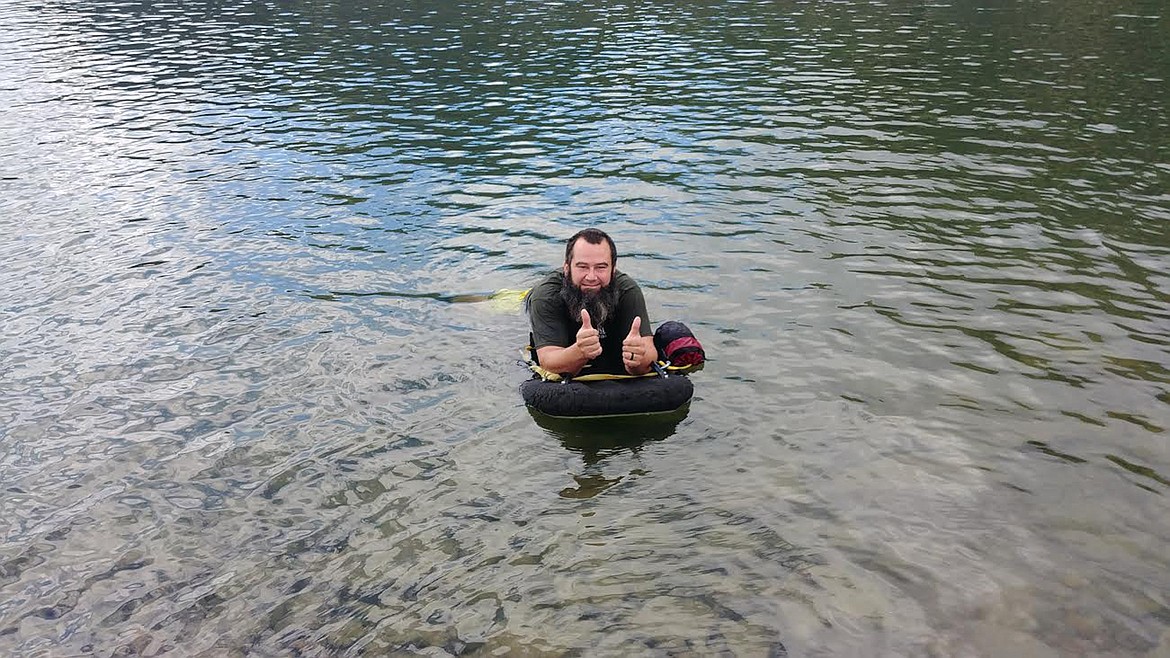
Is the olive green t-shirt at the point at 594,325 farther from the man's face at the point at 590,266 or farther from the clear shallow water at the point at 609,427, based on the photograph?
the clear shallow water at the point at 609,427

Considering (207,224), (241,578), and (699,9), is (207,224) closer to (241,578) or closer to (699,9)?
(241,578)

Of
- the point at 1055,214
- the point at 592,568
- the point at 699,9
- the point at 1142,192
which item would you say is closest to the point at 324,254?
the point at 592,568

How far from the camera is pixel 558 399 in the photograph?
1196 centimetres

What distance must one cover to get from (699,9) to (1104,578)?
49673mm

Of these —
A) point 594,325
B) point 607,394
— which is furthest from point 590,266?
point 607,394

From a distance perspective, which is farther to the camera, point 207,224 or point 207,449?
point 207,224

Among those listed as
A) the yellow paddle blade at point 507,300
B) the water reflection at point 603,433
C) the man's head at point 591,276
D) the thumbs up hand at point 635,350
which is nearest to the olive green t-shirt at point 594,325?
the man's head at point 591,276

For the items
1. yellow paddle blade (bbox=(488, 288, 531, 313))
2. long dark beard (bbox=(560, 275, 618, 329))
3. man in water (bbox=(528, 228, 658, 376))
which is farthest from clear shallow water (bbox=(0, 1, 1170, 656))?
long dark beard (bbox=(560, 275, 618, 329))

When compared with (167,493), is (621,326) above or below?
above

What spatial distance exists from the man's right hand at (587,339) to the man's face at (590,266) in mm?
582

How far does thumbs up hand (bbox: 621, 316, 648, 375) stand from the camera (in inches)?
456

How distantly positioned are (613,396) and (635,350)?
68cm

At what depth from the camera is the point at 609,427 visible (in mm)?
12125

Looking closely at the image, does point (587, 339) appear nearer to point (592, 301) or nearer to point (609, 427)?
point (592, 301)
